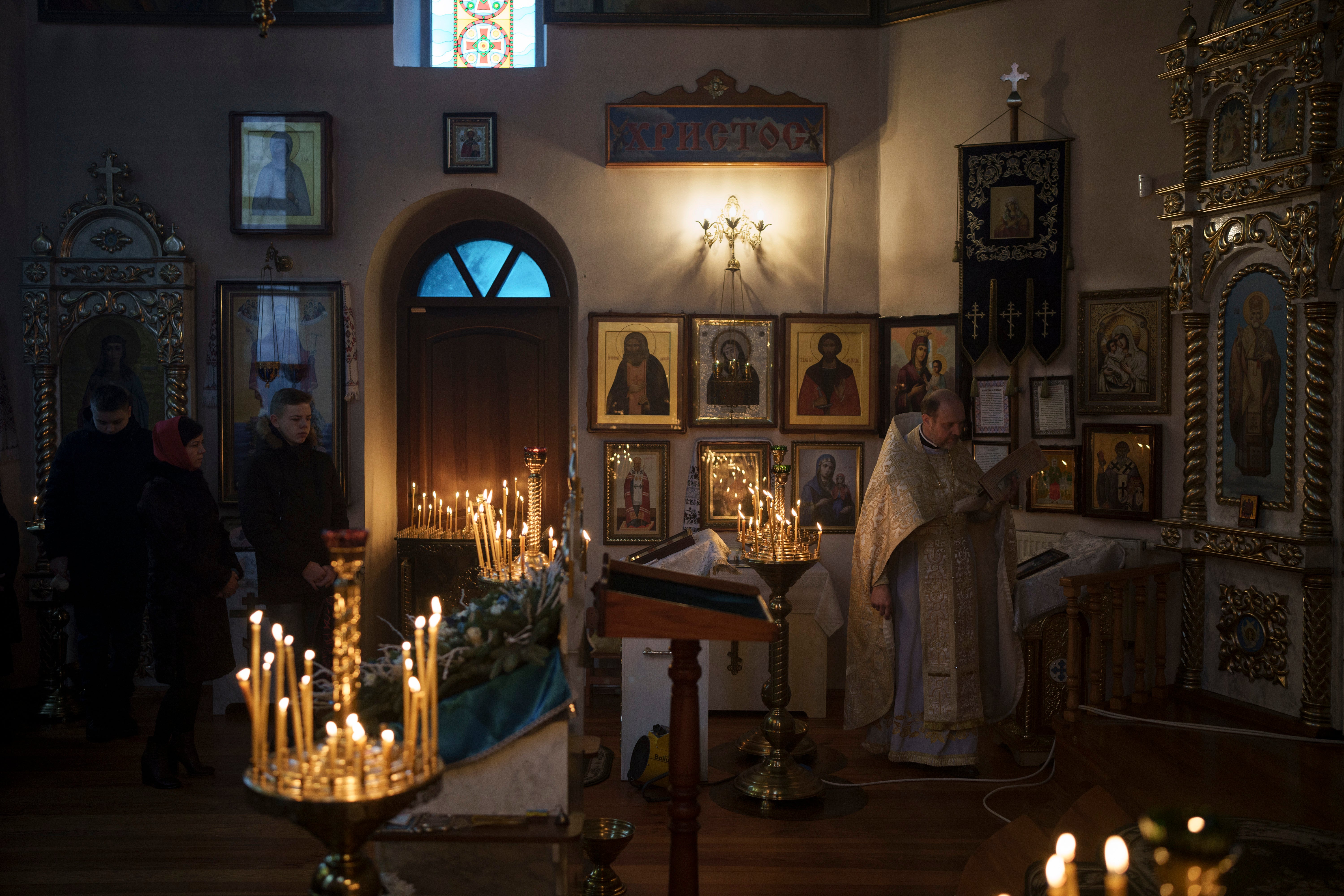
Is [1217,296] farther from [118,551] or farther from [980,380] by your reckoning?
[118,551]

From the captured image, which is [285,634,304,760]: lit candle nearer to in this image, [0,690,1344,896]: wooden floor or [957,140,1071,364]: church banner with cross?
[0,690,1344,896]: wooden floor

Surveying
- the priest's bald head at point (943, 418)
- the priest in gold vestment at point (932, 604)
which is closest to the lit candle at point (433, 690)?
the priest in gold vestment at point (932, 604)

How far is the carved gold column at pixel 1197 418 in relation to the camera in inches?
214

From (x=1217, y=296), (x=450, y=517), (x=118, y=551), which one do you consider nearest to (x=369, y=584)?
(x=450, y=517)

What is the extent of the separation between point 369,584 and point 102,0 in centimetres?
408

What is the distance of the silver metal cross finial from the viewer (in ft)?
19.8

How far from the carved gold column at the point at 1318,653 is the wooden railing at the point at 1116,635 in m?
0.71

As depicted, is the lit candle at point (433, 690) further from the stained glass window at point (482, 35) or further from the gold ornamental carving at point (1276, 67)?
the stained glass window at point (482, 35)

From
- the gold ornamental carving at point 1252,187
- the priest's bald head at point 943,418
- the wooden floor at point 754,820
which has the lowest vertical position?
the wooden floor at point 754,820

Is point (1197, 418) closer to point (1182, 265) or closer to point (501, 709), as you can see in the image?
Result: point (1182, 265)

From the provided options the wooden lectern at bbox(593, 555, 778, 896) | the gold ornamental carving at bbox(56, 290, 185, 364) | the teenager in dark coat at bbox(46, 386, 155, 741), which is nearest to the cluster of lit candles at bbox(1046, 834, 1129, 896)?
the wooden lectern at bbox(593, 555, 778, 896)

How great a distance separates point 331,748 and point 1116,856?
4.82 ft

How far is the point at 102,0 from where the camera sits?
254 inches

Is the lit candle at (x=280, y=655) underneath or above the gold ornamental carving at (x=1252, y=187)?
underneath
